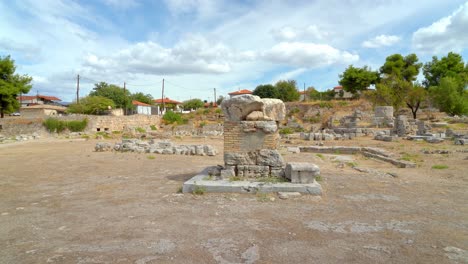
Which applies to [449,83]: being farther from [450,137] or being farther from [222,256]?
[222,256]

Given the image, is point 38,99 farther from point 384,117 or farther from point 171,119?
point 384,117

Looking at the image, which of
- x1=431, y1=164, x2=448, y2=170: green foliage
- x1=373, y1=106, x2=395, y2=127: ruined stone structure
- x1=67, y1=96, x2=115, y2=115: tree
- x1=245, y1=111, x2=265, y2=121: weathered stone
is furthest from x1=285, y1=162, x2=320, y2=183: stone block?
x1=67, y1=96, x2=115, y2=115: tree

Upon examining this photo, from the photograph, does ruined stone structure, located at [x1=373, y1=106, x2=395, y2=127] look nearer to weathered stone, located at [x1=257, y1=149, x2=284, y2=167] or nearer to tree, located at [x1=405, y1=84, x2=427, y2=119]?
tree, located at [x1=405, y1=84, x2=427, y2=119]

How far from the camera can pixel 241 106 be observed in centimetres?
696

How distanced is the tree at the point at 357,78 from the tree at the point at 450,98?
13169 millimetres

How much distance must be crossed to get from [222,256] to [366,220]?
8.32 feet

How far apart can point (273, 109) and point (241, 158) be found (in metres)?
1.52

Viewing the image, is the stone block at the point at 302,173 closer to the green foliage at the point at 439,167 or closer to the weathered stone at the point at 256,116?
the weathered stone at the point at 256,116

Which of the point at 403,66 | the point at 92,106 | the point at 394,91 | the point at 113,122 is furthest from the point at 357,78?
the point at 92,106

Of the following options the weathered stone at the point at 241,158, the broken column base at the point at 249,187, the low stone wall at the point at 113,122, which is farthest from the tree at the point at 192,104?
the broken column base at the point at 249,187

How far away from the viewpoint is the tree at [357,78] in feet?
148

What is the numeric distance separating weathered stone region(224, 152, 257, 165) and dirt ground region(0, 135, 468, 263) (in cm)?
115

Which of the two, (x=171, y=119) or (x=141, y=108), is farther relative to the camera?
(x=141, y=108)

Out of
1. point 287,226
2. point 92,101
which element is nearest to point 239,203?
point 287,226
